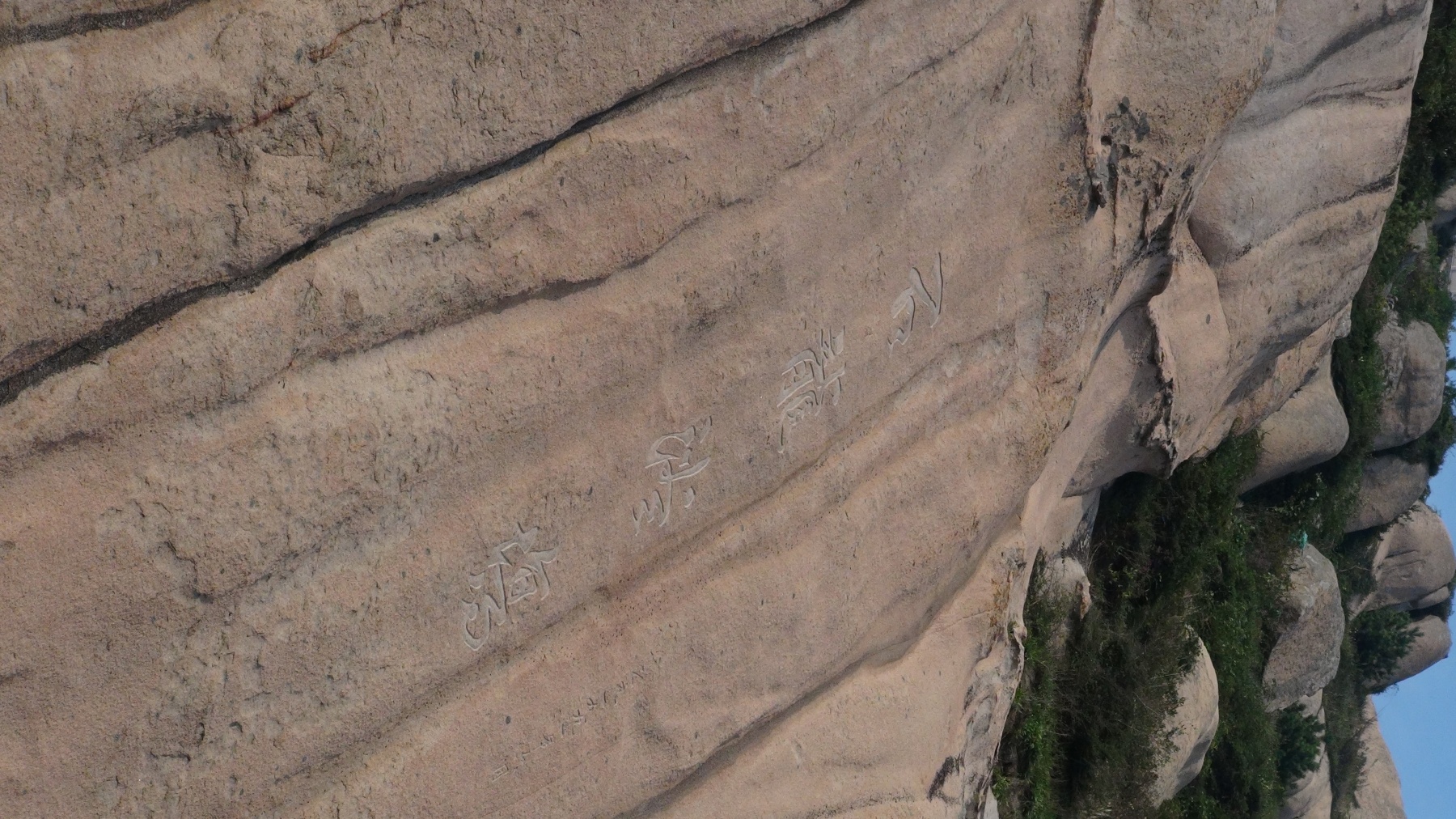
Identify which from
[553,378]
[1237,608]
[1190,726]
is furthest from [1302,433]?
[553,378]

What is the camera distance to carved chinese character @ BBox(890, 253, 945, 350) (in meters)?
4.49

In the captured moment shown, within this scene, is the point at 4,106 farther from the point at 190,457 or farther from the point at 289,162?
the point at 190,457

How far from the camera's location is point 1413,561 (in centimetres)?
1055

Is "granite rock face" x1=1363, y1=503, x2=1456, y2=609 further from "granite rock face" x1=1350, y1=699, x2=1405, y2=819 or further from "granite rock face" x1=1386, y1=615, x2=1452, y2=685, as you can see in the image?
"granite rock face" x1=1350, y1=699, x2=1405, y2=819

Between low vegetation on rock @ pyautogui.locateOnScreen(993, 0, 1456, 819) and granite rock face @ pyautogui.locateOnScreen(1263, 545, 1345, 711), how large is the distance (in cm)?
9

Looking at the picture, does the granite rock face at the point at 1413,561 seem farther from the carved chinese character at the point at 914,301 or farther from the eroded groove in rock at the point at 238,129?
the eroded groove in rock at the point at 238,129

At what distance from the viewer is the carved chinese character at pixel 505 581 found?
3668mm

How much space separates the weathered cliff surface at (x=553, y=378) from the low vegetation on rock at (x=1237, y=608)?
51.2 inches

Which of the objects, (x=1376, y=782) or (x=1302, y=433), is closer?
(x=1302, y=433)

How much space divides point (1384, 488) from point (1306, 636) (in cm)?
209

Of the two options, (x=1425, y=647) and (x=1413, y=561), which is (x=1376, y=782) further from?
(x=1413, y=561)

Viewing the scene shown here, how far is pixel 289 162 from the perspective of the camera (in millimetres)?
3168

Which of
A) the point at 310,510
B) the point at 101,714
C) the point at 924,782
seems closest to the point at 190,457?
the point at 310,510

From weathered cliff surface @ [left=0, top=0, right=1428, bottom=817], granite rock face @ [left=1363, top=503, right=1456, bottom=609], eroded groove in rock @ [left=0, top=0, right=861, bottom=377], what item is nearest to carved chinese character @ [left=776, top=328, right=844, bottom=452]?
weathered cliff surface @ [left=0, top=0, right=1428, bottom=817]
